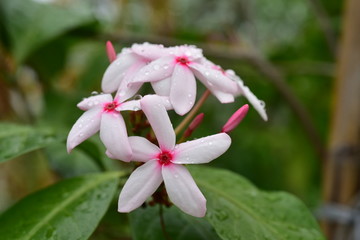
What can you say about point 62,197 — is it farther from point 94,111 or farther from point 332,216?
point 332,216

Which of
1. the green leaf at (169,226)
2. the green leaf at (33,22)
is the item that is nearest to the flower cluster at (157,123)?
the green leaf at (169,226)

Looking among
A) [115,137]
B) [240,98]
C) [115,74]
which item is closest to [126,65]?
[115,74]

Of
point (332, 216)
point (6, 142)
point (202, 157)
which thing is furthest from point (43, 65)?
point (202, 157)

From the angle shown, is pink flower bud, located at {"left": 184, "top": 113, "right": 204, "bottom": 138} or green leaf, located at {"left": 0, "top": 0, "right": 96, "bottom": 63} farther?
green leaf, located at {"left": 0, "top": 0, "right": 96, "bottom": 63}

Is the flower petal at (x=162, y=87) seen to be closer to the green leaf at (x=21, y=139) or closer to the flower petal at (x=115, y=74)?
the flower petal at (x=115, y=74)

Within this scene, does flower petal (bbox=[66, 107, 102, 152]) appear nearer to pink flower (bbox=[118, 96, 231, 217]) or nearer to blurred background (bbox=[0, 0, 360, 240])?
pink flower (bbox=[118, 96, 231, 217])

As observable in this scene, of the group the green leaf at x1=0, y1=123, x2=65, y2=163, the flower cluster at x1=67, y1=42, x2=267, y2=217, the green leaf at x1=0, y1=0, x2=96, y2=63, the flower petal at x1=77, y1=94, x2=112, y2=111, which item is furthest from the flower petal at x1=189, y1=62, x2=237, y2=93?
the green leaf at x1=0, y1=0, x2=96, y2=63
